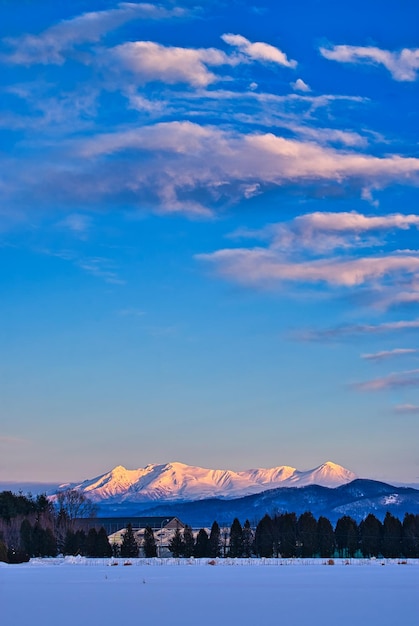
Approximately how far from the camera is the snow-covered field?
20.9m

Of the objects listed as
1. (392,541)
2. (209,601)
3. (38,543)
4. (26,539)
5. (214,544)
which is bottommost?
(209,601)

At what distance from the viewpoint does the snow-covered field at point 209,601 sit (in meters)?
20.9

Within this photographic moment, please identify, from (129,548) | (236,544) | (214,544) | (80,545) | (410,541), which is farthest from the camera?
(129,548)

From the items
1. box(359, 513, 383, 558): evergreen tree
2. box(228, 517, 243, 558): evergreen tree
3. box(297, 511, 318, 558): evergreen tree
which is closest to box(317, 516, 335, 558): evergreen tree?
box(297, 511, 318, 558): evergreen tree

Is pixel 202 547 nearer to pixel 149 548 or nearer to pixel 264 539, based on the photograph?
pixel 149 548

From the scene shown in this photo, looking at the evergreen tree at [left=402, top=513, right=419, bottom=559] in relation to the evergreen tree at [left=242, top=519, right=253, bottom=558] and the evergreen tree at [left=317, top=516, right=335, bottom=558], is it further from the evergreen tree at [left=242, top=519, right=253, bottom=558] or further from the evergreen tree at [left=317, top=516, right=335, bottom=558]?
the evergreen tree at [left=242, top=519, right=253, bottom=558]

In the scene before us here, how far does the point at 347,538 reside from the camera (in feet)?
245

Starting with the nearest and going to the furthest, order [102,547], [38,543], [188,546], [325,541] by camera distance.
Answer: [102,547]
[38,543]
[325,541]
[188,546]

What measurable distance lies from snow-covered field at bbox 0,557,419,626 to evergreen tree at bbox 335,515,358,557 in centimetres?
3475

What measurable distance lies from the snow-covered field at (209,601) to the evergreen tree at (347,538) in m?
34.7

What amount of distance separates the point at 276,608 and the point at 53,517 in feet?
234

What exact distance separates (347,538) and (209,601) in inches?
2009

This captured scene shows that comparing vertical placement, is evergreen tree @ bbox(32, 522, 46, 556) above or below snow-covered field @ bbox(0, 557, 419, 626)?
above

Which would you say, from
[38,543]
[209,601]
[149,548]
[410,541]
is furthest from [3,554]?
[209,601]
